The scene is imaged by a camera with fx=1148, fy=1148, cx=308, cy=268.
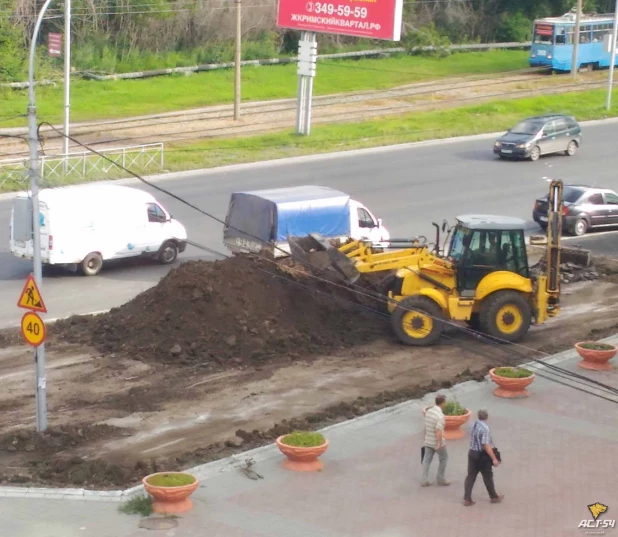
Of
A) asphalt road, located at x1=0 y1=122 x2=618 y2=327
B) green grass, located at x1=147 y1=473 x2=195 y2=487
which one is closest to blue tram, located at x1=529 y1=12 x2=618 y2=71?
asphalt road, located at x1=0 y1=122 x2=618 y2=327

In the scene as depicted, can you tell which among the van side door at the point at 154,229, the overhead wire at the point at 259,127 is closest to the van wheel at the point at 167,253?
the van side door at the point at 154,229

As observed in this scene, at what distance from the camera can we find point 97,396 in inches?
704

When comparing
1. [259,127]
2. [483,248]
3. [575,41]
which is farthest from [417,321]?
[575,41]

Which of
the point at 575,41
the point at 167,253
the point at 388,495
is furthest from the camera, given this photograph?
the point at 575,41

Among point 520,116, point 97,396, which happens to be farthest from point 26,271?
point 520,116

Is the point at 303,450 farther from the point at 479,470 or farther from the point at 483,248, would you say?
the point at 483,248

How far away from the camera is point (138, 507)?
533 inches

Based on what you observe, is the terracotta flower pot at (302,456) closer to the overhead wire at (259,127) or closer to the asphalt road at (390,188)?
the asphalt road at (390,188)

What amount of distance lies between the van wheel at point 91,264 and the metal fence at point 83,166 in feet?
26.1

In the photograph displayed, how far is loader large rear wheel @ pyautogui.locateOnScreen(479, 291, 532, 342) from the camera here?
20703 mm

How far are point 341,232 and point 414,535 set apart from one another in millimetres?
13888

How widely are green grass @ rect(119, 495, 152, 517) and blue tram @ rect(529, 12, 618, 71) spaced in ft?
166

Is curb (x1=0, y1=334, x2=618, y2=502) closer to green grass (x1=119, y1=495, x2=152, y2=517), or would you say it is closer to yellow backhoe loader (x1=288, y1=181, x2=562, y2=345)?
green grass (x1=119, y1=495, x2=152, y2=517)

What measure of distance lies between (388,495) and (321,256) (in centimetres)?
769
